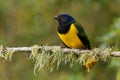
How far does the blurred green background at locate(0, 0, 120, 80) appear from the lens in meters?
10.5

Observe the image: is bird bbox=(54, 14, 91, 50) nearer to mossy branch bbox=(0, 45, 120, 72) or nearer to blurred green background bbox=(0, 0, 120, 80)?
mossy branch bbox=(0, 45, 120, 72)

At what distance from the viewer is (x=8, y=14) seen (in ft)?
37.6

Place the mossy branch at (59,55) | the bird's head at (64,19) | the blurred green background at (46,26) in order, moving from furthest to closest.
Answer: the blurred green background at (46,26) < the bird's head at (64,19) < the mossy branch at (59,55)

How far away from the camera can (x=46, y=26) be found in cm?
1125

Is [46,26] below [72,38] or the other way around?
the other way around

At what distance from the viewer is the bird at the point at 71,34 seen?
23.7 ft

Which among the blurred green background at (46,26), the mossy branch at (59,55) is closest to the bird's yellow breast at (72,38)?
the mossy branch at (59,55)

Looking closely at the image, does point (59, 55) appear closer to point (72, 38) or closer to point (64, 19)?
point (72, 38)

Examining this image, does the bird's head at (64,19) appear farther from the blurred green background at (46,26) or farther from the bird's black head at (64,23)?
the blurred green background at (46,26)

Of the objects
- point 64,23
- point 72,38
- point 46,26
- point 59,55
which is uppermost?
point 46,26

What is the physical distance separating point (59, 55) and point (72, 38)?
2.72 ft

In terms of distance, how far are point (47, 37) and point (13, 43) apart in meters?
0.59

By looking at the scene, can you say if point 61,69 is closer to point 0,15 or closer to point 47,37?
point 47,37

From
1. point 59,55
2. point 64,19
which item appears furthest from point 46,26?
point 59,55
